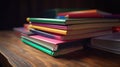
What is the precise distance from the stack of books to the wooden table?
0.03 metres

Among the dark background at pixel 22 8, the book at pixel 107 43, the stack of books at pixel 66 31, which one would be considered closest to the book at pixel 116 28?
the stack of books at pixel 66 31

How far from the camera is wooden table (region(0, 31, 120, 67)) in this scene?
452mm

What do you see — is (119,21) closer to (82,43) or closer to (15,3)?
(82,43)

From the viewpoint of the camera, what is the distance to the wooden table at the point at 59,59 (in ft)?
1.48

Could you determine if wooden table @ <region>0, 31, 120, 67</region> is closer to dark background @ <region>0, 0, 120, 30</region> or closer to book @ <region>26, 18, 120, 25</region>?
book @ <region>26, 18, 120, 25</region>

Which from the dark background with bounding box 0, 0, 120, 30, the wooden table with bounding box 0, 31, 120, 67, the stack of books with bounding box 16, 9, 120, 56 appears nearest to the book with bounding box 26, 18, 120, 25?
the stack of books with bounding box 16, 9, 120, 56

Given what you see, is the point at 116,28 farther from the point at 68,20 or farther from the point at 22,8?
the point at 22,8

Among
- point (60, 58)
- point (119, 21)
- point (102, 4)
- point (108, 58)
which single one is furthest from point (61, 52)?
point (102, 4)

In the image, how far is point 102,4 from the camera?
1.35m

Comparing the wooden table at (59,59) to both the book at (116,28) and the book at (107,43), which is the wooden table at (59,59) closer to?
the book at (107,43)

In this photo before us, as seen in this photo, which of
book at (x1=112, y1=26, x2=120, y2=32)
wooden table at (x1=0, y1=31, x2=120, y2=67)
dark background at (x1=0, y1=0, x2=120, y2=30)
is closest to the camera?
wooden table at (x1=0, y1=31, x2=120, y2=67)

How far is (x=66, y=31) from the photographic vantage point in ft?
1.69

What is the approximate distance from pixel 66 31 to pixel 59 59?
88 mm

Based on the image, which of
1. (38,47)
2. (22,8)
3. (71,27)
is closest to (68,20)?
(71,27)
